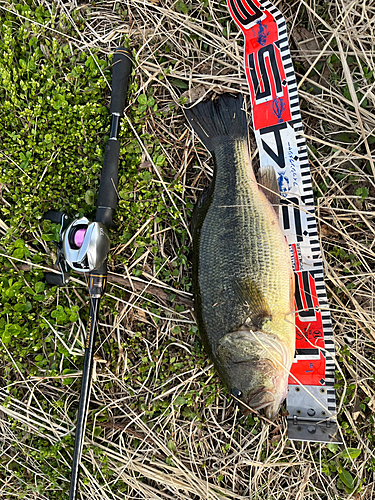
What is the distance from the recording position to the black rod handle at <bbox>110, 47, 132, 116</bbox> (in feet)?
8.82

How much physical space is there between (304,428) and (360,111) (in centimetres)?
248

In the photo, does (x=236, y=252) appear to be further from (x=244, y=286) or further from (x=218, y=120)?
(x=218, y=120)

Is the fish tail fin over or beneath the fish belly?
over

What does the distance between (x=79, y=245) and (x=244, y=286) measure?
119 cm

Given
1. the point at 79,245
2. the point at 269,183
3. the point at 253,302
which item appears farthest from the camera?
the point at 269,183

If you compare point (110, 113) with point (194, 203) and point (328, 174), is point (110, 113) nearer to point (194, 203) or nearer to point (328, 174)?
point (194, 203)

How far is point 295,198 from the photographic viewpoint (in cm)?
271

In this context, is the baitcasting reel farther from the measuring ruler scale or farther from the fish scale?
the measuring ruler scale

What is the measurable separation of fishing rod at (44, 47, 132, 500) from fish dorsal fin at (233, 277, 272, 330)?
0.99 meters

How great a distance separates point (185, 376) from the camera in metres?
2.78

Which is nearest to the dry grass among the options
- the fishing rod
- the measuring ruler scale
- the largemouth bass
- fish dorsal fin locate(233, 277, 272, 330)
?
the measuring ruler scale

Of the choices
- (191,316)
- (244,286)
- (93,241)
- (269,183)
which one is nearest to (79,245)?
(93,241)

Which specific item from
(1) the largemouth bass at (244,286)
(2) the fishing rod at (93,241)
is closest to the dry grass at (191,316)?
(2) the fishing rod at (93,241)

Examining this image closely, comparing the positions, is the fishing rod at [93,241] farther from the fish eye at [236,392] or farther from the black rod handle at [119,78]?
the fish eye at [236,392]
